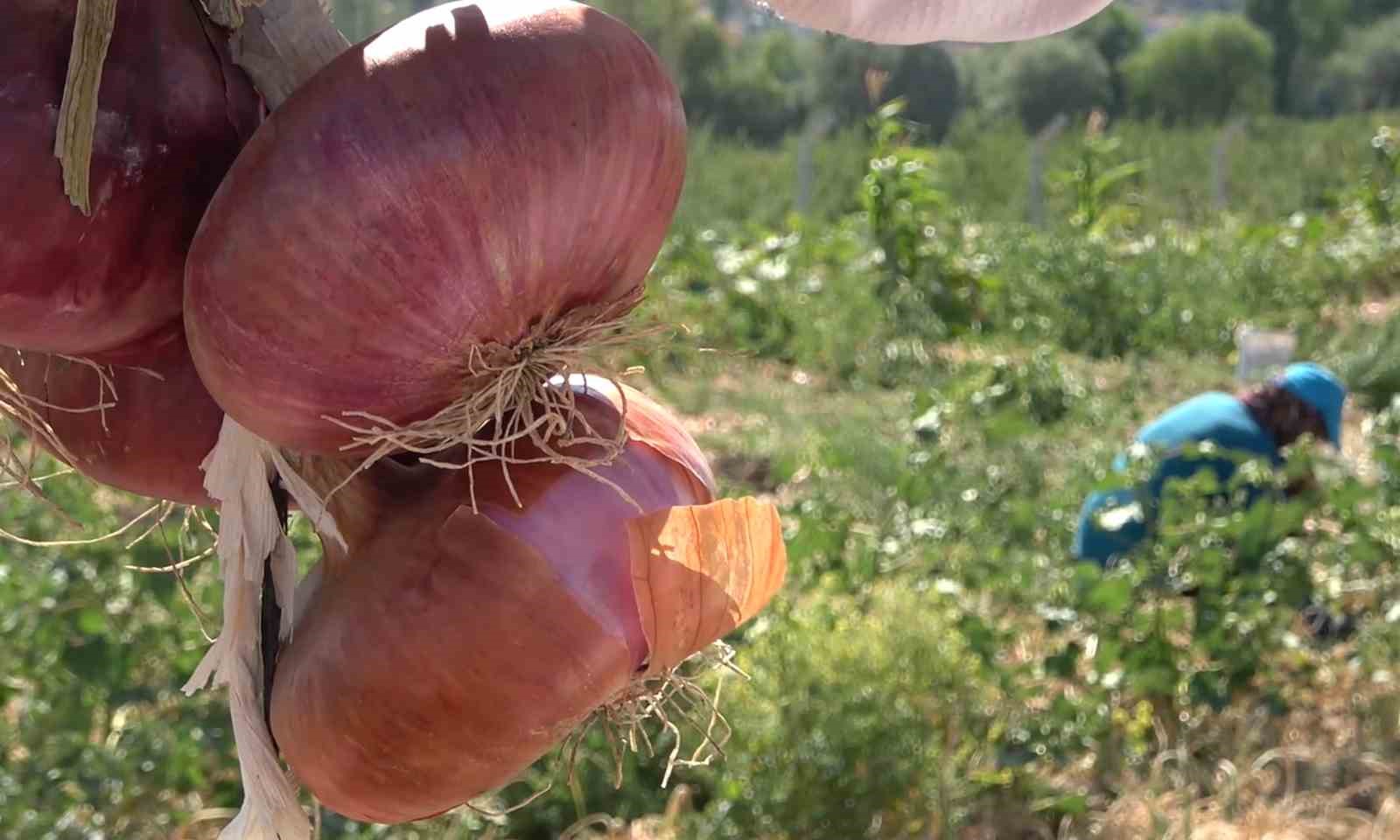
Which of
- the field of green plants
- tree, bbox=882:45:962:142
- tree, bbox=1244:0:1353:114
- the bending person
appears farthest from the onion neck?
tree, bbox=1244:0:1353:114

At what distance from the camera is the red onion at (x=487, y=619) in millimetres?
555

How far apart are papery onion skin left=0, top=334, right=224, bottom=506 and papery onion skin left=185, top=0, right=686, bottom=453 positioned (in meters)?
0.11

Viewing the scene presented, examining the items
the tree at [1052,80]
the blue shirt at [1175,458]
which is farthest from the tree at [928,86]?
the tree at [1052,80]

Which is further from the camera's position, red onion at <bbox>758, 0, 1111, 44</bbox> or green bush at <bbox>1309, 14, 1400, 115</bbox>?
green bush at <bbox>1309, 14, 1400, 115</bbox>

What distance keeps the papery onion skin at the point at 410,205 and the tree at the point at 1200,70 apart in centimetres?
2592

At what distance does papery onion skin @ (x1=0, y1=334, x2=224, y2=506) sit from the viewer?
1.97ft

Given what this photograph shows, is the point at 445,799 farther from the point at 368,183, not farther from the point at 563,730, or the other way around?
the point at 368,183

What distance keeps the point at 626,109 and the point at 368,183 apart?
0.30ft

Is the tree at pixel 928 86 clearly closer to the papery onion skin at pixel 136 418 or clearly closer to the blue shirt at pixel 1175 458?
the blue shirt at pixel 1175 458

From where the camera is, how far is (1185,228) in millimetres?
9383

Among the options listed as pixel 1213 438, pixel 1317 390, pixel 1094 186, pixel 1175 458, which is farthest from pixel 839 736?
pixel 1094 186

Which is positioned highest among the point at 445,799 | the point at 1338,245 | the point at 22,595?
the point at 445,799

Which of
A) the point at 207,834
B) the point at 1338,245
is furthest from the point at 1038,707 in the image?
the point at 1338,245

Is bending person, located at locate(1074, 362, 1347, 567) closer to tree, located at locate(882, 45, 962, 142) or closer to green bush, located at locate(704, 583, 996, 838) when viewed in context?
green bush, located at locate(704, 583, 996, 838)
